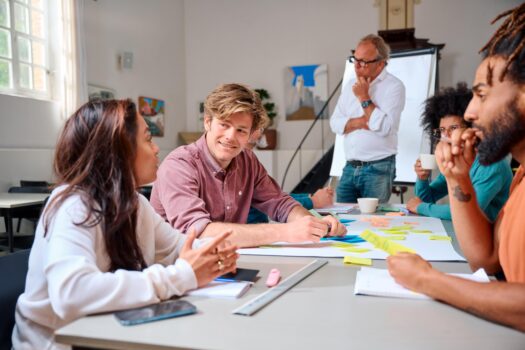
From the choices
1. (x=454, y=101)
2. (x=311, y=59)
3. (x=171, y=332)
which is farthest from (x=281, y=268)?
(x=311, y=59)

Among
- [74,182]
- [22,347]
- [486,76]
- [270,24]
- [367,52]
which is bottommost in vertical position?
[22,347]

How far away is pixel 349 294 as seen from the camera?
0.94 meters

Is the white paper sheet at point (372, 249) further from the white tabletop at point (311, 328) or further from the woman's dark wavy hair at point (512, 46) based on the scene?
the woman's dark wavy hair at point (512, 46)

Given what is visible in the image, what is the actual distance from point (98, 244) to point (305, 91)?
234 inches

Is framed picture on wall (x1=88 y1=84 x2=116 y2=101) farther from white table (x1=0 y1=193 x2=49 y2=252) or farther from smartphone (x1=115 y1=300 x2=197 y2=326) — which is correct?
smartphone (x1=115 y1=300 x2=197 y2=326)

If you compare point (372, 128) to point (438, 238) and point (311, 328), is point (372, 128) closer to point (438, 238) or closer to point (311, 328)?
point (438, 238)

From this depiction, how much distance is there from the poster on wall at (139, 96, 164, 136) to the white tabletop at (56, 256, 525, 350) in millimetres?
5339

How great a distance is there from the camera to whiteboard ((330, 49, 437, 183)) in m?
4.59

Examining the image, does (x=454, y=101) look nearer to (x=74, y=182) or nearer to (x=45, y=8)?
(x=74, y=182)

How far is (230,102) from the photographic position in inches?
65.9

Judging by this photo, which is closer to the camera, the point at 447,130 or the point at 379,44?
the point at 447,130

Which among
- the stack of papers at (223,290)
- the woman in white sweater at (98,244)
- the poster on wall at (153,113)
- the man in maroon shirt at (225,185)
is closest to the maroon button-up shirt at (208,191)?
the man in maroon shirt at (225,185)

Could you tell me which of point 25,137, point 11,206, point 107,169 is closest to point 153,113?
point 25,137

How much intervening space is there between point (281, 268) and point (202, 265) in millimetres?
265
